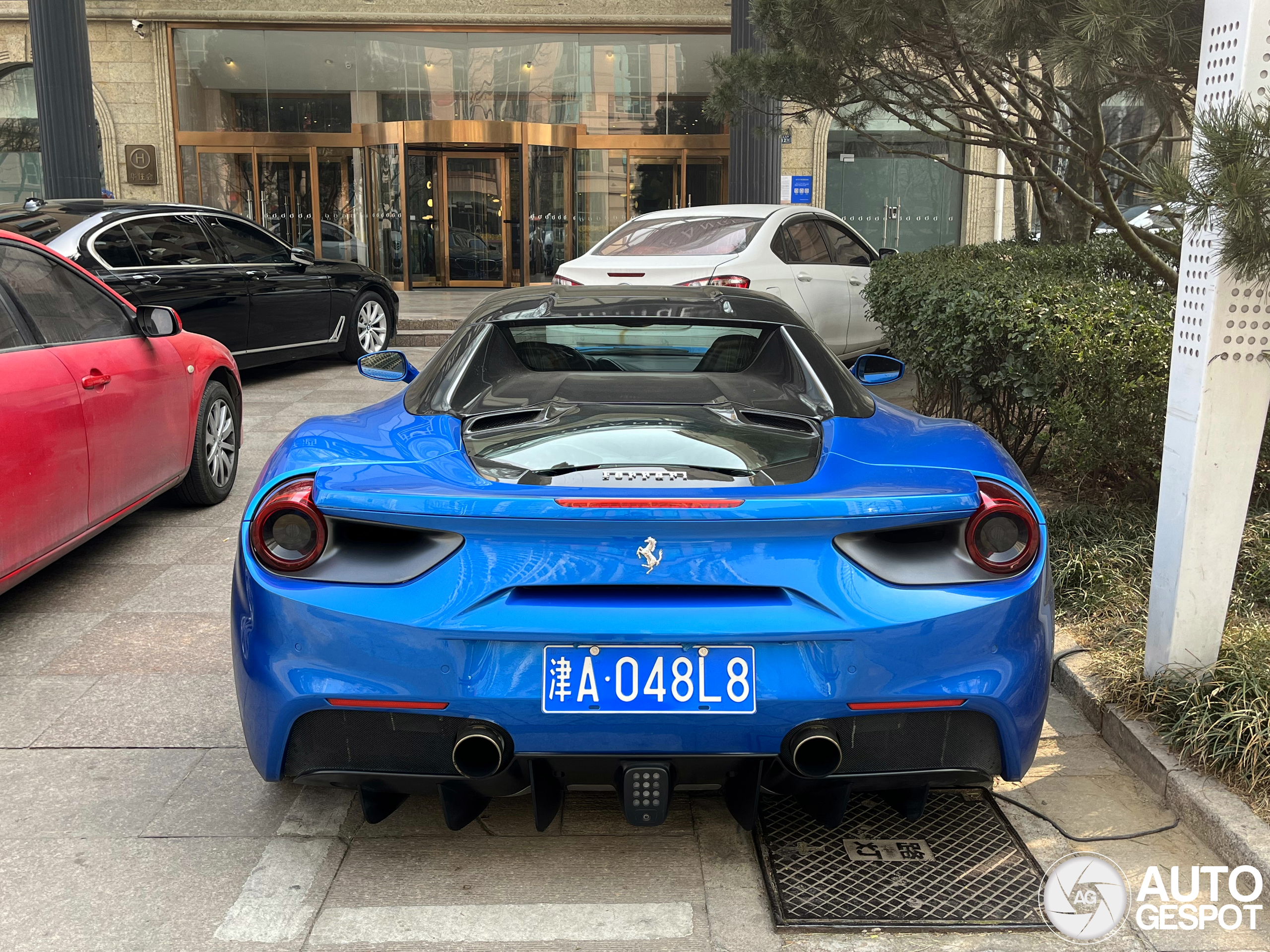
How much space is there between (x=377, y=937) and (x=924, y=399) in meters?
5.93

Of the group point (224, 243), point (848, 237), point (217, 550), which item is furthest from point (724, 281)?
point (217, 550)

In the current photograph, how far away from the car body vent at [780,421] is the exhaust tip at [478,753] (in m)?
1.11

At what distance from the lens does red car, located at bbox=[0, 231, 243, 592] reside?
14.0ft

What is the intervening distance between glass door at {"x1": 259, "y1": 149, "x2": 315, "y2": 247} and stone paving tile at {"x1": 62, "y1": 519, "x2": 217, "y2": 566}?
618 inches

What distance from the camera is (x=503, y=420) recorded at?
313 cm

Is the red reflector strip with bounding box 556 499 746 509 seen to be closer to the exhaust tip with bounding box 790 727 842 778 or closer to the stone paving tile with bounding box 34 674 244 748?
the exhaust tip with bounding box 790 727 842 778

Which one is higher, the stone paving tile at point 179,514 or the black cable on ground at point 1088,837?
the black cable on ground at point 1088,837

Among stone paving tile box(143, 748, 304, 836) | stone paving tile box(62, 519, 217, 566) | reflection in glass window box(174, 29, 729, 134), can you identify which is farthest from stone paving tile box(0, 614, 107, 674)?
reflection in glass window box(174, 29, 729, 134)

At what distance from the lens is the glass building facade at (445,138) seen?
66.7 ft

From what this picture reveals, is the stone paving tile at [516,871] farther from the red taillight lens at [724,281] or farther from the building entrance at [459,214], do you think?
the building entrance at [459,214]

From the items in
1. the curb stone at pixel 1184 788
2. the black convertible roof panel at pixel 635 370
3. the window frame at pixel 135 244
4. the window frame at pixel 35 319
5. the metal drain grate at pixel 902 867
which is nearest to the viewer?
the metal drain grate at pixel 902 867

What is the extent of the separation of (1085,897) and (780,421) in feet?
4.42

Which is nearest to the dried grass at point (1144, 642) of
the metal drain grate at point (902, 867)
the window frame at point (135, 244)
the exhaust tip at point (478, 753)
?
the metal drain grate at point (902, 867)

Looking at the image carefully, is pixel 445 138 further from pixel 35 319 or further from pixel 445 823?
pixel 445 823
